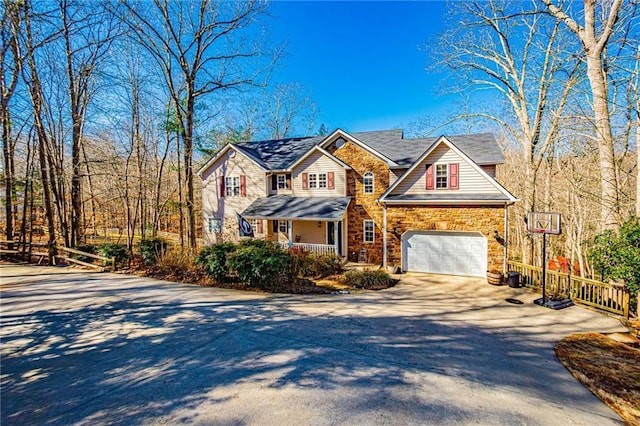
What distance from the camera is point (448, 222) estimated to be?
530 inches

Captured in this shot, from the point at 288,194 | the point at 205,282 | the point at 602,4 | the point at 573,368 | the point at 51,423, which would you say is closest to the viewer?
the point at 51,423

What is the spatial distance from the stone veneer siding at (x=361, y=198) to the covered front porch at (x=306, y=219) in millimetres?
581

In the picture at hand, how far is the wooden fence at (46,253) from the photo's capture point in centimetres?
1452

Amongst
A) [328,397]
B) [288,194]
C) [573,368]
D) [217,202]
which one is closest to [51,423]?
[328,397]

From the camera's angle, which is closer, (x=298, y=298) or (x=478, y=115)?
(x=298, y=298)

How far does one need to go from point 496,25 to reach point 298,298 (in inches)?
709

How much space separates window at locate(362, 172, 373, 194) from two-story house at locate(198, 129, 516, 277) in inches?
2.4

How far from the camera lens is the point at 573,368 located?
5.71 meters

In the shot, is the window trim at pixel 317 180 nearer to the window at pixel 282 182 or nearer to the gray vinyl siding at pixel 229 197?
the window at pixel 282 182

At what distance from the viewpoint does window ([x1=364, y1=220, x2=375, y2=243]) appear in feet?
56.0

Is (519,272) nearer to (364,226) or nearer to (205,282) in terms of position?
(364,226)

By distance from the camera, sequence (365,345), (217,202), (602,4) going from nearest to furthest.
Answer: (365,345)
(602,4)
(217,202)

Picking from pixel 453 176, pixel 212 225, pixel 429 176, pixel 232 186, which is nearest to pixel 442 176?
pixel 453 176

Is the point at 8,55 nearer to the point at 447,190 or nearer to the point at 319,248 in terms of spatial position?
the point at 319,248
